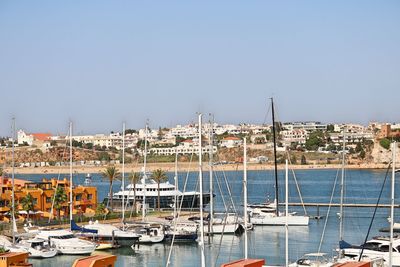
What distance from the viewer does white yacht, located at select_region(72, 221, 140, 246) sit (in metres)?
40.0

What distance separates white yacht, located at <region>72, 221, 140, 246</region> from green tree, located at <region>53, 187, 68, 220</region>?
9.25 m

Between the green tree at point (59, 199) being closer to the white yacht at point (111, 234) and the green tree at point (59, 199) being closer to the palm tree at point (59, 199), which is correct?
the palm tree at point (59, 199)

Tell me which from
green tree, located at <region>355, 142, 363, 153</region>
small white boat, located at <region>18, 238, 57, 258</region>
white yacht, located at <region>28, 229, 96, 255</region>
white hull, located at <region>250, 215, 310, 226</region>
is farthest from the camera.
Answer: green tree, located at <region>355, 142, 363, 153</region>

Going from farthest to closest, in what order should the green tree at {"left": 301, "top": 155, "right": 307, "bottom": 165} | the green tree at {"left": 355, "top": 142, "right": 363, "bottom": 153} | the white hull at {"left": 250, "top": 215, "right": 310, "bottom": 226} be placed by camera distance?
the green tree at {"left": 355, "top": 142, "right": 363, "bottom": 153}
the green tree at {"left": 301, "top": 155, "right": 307, "bottom": 165}
the white hull at {"left": 250, "top": 215, "right": 310, "bottom": 226}

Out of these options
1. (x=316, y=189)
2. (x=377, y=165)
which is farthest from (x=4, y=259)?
(x=377, y=165)

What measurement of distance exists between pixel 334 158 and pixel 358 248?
154178 millimetres

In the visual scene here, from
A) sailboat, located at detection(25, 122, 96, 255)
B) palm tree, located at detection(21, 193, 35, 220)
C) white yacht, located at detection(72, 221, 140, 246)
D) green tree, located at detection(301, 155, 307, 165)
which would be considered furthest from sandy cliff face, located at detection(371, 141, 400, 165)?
sailboat, located at detection(25, 122, 96, 255)

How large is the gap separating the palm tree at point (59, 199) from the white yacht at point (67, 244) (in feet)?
35.9

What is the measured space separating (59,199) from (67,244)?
12507mm

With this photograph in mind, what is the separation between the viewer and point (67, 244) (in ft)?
124

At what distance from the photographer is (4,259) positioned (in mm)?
19641

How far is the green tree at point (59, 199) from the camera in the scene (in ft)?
163

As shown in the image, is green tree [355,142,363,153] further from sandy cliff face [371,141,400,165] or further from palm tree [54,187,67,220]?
palm tree [54,187,67,220]

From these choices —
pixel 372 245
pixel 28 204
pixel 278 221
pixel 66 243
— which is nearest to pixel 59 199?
pixel 28 204
